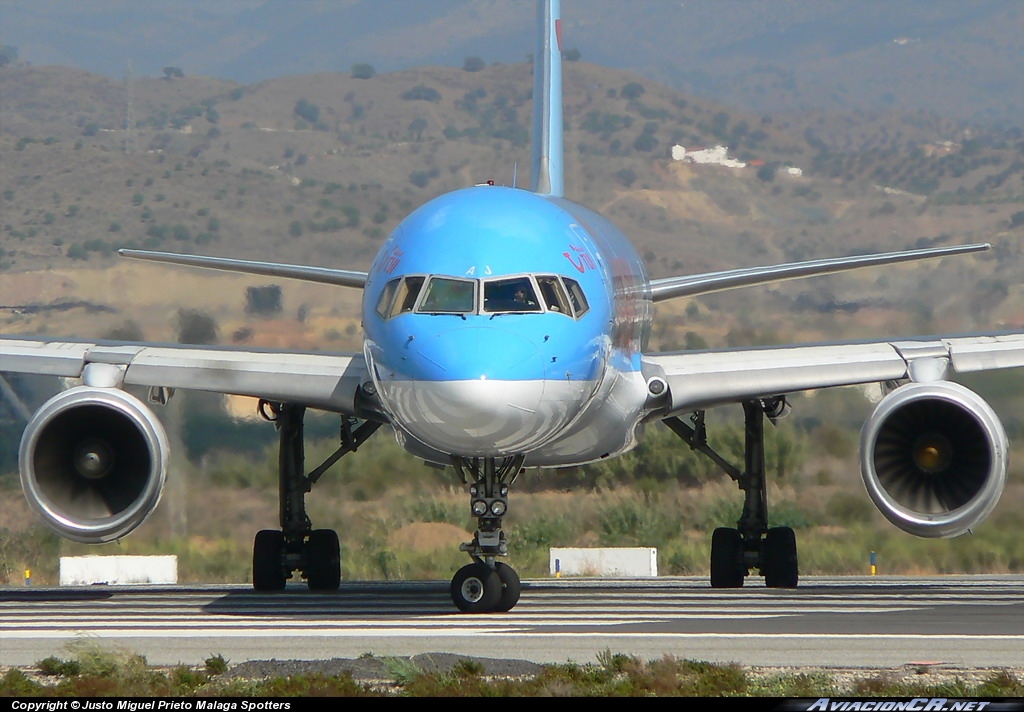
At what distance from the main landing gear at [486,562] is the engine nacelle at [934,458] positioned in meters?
3.55

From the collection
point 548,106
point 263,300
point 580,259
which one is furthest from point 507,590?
point 263,300

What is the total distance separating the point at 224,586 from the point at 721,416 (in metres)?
11.5

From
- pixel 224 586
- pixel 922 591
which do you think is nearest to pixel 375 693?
pixel 922 591

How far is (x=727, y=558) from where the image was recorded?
21.3 m

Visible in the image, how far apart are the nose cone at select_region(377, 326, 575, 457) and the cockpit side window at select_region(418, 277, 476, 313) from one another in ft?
0.99

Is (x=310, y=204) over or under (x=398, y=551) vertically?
over

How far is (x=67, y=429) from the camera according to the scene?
17844 mm

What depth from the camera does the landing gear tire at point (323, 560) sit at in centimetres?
2109

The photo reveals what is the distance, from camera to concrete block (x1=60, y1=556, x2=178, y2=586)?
26.6 metres

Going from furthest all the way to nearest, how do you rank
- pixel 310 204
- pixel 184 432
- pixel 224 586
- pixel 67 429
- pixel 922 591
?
pixel 310 204 → pixel 184 432 → pixel 224 586 → pixel 922 591 → pixel 67 429

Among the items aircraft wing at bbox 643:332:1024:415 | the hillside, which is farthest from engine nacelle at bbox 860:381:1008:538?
the hillside

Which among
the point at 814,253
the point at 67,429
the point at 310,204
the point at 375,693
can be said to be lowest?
the point at 375,693

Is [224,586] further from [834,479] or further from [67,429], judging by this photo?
[834,479]

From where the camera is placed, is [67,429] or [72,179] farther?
[72,179]
